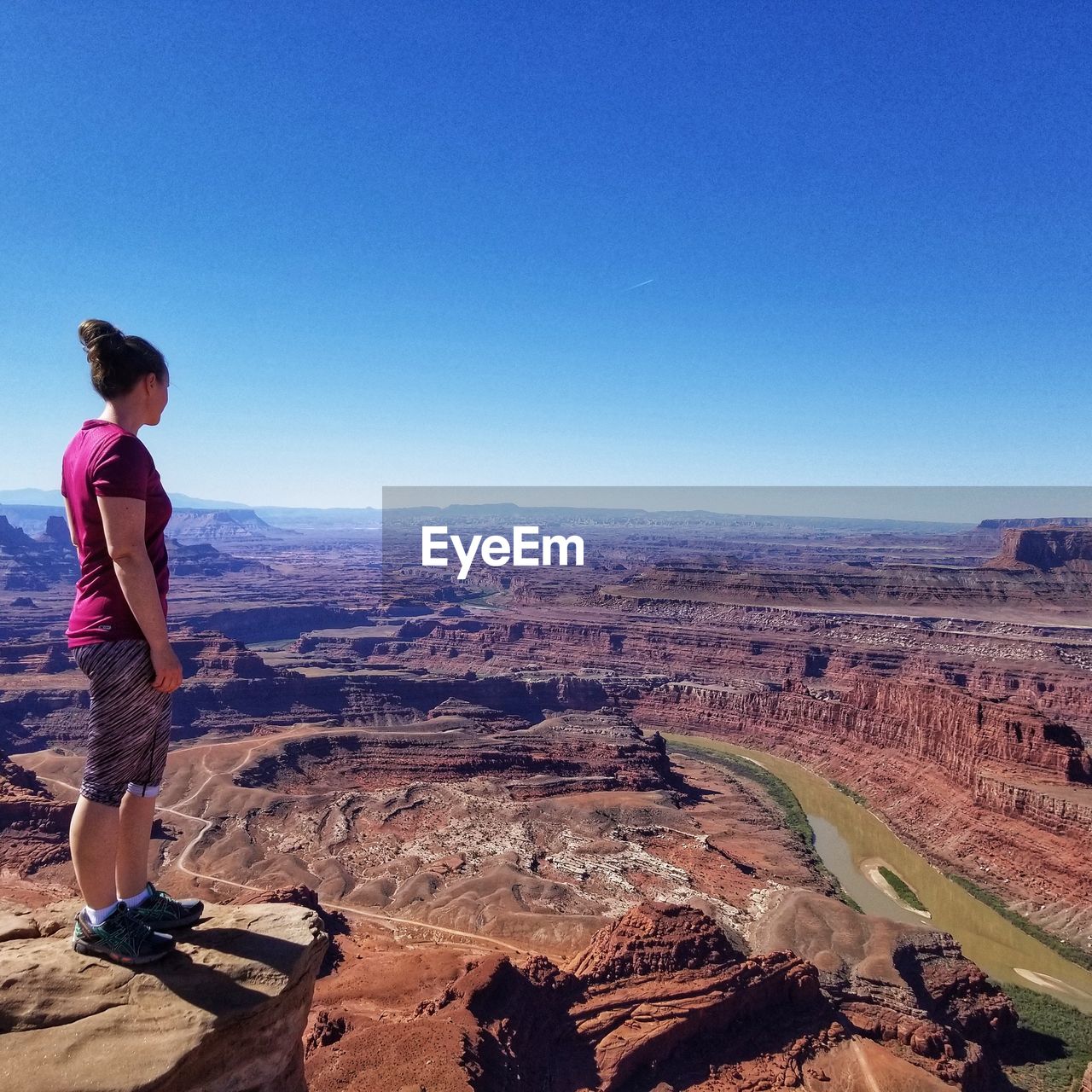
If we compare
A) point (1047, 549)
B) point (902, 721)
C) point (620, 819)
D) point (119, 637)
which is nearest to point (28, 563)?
point (620, 819)

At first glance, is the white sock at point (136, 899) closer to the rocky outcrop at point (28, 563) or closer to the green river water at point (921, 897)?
the green river water at point (921, 897)

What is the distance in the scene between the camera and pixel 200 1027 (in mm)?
4160

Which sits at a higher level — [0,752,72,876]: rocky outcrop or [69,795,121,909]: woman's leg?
[69,795,121,909]: woman's leg

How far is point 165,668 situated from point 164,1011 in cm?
193

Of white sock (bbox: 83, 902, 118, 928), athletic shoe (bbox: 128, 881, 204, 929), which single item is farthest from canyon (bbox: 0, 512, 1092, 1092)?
white sock (bbox: 83, 902, 118, 928)

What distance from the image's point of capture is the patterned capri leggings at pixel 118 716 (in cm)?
420

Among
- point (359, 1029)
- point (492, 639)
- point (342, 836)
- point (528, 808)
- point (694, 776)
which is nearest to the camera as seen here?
point (359, 1029)

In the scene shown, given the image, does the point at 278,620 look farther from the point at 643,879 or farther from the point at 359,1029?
the point at 359,1029

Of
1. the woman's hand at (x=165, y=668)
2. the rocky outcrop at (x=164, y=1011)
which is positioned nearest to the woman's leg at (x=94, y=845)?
the rocky outcrop at (x=164, y=1011)

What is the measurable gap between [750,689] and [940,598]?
4485cm

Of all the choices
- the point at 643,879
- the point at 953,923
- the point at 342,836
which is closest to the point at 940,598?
the point at 953,923

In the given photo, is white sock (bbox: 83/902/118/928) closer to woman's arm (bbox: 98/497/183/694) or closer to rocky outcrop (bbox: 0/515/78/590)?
woman's arm (bbox: 98/497/183/694)

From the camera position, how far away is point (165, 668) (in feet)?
14.0

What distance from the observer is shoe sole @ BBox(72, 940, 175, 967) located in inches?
172
